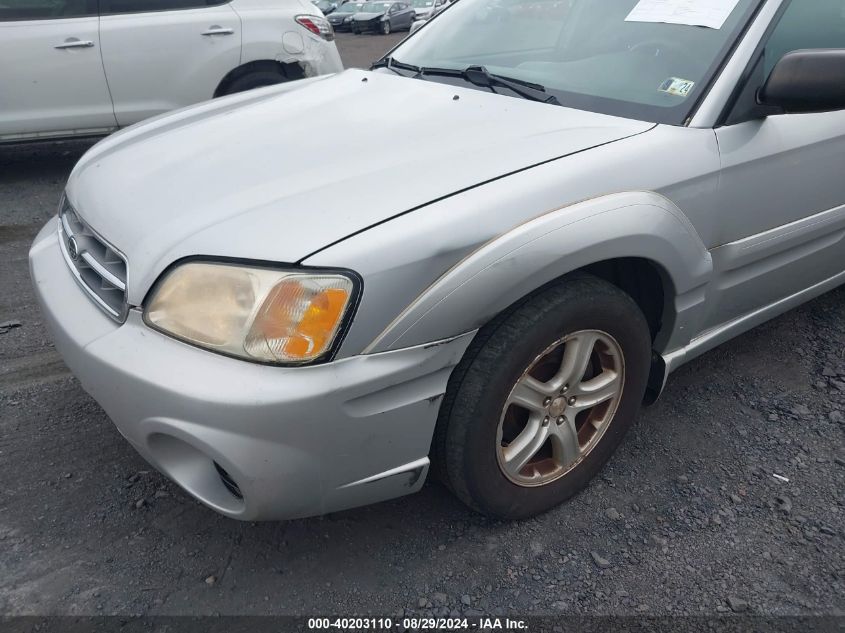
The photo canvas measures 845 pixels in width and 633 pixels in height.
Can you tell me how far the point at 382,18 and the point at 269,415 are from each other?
21.1 metres

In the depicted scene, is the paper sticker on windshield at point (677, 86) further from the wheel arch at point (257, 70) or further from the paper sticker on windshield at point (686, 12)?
the wheel arch at point (257, 70)

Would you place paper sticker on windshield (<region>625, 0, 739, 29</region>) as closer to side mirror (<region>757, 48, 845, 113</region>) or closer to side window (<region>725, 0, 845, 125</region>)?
side window (<region>725, 0, 845, 125</region>)

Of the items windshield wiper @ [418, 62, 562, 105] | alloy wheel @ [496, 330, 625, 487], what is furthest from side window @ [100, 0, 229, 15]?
alloy wheel @ [496, 330, 625, 487]

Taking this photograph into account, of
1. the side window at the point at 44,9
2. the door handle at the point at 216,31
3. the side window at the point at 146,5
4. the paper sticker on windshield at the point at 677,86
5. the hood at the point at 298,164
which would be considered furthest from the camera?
the door handle at the point at 216,31

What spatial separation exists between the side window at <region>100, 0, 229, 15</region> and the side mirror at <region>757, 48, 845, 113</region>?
Answer: 4.49m

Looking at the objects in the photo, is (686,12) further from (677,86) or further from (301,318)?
(301,318)

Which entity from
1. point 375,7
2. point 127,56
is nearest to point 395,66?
point 127,56

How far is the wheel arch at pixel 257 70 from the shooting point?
5.43 metres

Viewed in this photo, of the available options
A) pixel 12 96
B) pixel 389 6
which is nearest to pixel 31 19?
pixel 12 96

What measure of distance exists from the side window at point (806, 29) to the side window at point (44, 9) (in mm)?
4631

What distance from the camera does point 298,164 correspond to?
1.98 metres

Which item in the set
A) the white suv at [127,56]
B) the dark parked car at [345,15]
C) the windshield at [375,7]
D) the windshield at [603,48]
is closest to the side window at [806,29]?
the windshield at [603,48]

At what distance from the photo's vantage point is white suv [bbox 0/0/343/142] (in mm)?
4969

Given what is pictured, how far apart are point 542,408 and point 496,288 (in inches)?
18.5
